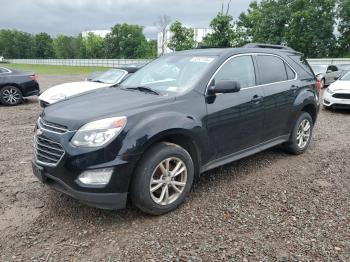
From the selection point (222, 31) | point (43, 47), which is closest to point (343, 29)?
point (222, 31)

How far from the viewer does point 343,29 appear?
4641cm

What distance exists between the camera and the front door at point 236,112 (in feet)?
12.9

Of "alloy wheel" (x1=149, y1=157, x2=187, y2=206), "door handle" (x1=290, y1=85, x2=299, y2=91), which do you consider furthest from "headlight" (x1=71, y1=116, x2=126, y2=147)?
"door handle" (x1=290, y1=85, x2=299, y2=91)

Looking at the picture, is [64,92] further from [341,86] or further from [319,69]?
[319,69]

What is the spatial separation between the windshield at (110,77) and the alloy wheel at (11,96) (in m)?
3.21

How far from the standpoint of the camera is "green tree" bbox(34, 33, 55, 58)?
115 metres

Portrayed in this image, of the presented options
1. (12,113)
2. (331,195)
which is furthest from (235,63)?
(12,113)

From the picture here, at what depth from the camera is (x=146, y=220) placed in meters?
3.48

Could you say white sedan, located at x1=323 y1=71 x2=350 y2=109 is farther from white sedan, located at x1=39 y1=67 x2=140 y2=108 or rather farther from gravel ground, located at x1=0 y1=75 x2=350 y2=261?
white sedan, located at x1=39 y1=67 x2=140 y2=108

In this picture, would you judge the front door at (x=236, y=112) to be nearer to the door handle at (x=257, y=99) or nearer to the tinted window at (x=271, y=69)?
the door handle at (x=257, y=99)

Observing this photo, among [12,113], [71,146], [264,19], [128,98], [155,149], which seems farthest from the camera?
[264,19]

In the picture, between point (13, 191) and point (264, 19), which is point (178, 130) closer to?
point (13, 191)

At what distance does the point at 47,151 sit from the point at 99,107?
0.70 metres

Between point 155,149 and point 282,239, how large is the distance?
1513mm
